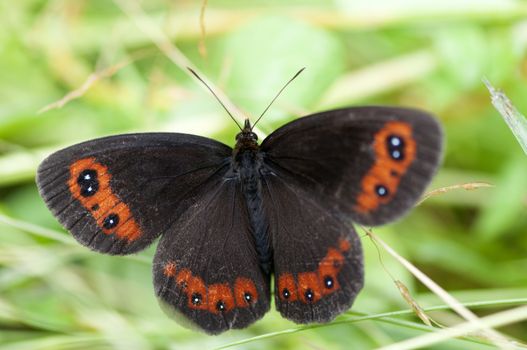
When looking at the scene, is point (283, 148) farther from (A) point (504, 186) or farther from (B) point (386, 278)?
(A) point (504, 186)

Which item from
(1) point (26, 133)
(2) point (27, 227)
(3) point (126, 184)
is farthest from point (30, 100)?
(3) point (126, 184)

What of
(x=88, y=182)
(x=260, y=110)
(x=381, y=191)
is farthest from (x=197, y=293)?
(x=260, y=110)

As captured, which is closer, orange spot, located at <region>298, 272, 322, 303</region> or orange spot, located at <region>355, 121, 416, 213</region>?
orange spot, located at <region>355, 121, 416, 213</region>

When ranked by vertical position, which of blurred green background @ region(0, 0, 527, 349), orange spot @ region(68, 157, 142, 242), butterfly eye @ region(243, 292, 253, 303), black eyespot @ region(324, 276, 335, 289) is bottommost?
black eyespot @ region(324, 276, 335, 289)

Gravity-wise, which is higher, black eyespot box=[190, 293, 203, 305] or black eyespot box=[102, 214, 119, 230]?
black eyespot box=[102, 214, 119, 230]

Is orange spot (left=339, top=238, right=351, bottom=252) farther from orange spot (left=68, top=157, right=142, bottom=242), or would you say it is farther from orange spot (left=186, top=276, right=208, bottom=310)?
orange spot (left=68, top=157, right=142, bottom=242)

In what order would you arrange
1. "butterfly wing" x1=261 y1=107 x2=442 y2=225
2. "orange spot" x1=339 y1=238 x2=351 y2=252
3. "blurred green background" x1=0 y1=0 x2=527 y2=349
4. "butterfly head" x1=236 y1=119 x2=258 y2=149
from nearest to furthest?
"butterfly wing" x1=261 y1=107 x2=442 y2=225, "orange spot" x1=339 y1=238 x2=351 y2=252, "butterfly head" x1=236 y1=119 x2=258 y2=149, "blurred green background" x1=0 y1=0 x2=527 y2=349

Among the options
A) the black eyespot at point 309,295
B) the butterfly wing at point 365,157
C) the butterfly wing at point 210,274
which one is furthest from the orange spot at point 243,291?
the butterfly wing at point 365,157

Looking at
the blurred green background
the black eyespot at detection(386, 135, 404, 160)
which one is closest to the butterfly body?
the black eyespot at detection(386, 135, 404, 160)

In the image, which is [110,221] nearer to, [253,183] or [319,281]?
[253,183]
